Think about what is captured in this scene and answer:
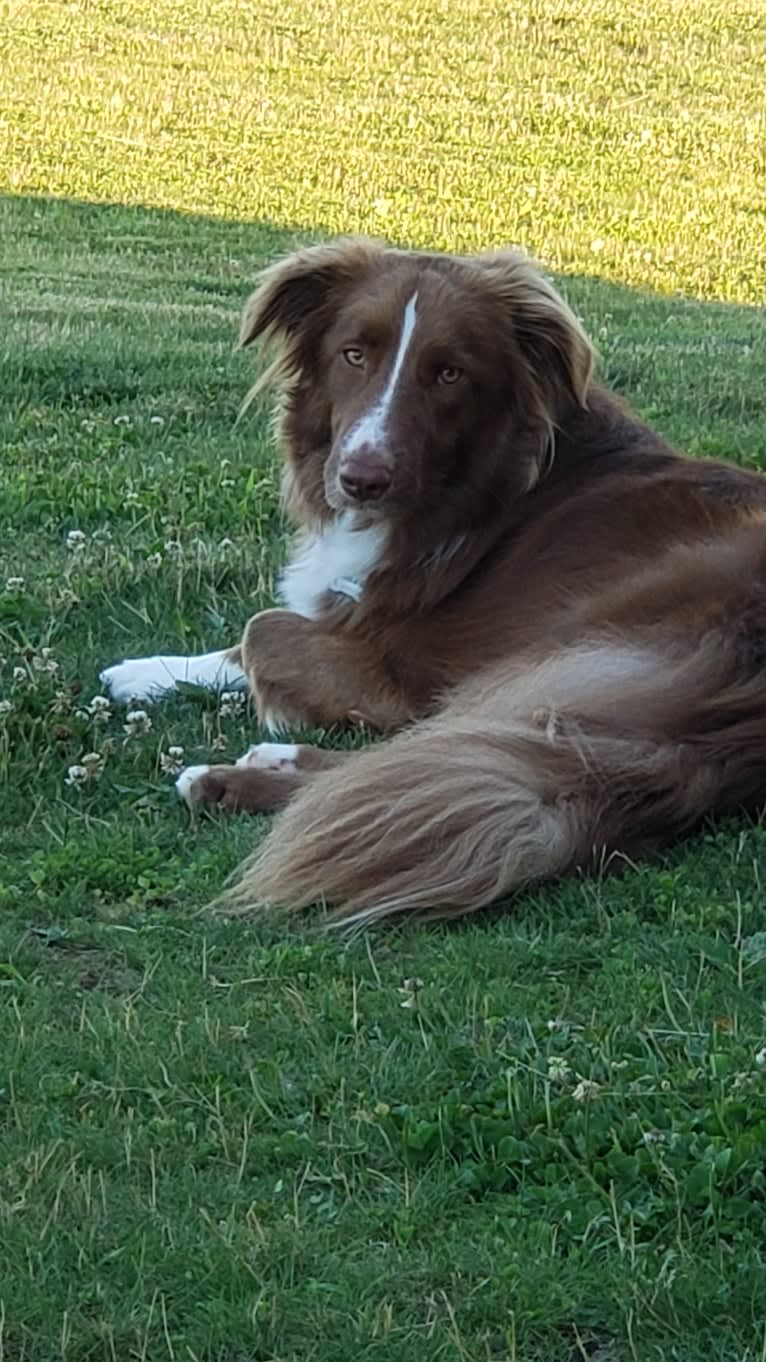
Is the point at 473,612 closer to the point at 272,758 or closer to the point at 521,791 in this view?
the point at 272,758

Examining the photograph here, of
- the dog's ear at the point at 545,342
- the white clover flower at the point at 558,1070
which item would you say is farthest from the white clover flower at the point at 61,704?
the white clover flower at the point at 558,1070

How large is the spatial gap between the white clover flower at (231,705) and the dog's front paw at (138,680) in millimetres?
151

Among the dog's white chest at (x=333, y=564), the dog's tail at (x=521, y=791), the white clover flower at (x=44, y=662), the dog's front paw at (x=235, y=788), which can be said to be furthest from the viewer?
the dog's white chest at (x=333, y=564)

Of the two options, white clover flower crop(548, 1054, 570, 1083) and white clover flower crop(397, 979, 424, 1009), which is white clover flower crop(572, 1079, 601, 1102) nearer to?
white clover flower crop(548, 1054, 570, 1083)

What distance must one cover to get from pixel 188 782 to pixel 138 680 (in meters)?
0.77

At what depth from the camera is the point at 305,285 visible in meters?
5.66

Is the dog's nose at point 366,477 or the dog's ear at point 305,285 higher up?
the dog's ear at point 305,285

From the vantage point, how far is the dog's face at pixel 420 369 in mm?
5227

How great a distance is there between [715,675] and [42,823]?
5.27ft

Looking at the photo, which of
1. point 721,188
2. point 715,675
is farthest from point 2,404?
point 721,188

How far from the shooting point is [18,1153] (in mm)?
3119

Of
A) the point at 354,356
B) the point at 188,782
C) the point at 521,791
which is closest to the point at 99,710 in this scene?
the point at 188,782

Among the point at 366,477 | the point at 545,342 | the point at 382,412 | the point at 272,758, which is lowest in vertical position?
the point at 272,758

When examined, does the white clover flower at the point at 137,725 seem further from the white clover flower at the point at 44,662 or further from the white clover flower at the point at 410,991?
the white clover flower at the point at 410,991
